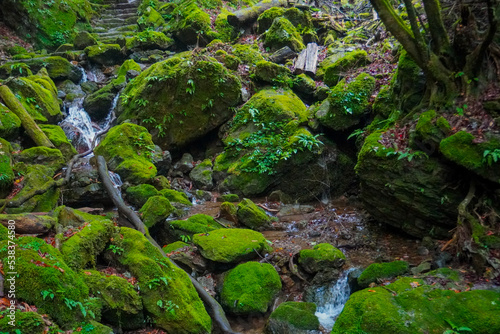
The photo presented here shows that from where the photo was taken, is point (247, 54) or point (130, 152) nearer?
point (130, 152)

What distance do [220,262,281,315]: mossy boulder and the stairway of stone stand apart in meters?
16.2

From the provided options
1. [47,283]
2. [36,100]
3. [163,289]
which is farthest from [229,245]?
[36,100]

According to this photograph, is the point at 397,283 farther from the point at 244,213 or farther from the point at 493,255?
the point at 244,213

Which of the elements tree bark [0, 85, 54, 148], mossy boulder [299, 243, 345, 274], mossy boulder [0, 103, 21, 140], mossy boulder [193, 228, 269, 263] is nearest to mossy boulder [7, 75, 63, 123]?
tree bark [0, 85, 54, 148]

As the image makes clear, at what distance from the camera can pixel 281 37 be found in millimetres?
16141

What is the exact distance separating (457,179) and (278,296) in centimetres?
418

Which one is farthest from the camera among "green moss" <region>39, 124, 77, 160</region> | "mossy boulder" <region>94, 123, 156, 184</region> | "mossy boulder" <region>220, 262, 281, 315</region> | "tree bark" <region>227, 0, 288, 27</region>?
"tree bark" <region>227, 0, 288, 27</region>

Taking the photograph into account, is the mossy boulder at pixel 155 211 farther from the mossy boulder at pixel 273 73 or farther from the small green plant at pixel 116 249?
the mossy boulder at pixel 273 73

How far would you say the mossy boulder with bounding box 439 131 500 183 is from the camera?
5.55m

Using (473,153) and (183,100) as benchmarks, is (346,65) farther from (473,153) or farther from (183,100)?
(473,153)

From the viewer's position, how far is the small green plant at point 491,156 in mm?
5367

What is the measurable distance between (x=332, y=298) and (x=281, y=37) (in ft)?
43.3

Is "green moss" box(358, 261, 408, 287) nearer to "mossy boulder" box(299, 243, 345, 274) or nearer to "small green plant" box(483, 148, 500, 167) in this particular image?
"mossy boulder" box(299, 243, 345, 274)

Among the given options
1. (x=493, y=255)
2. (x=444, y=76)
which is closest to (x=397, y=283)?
(x=493, y=255)
